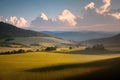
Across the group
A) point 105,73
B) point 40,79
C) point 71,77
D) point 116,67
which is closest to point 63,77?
point 71,77

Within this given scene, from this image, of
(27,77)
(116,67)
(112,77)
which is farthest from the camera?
(116,67)

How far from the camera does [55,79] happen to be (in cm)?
5728

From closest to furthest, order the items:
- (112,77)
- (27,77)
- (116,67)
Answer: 1. (112,77)
2. (27,77)
3. (116,67)

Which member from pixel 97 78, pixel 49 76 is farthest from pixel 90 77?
pixel 49 76

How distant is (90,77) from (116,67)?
512 inches

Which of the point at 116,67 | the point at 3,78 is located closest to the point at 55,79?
the point at 3,78

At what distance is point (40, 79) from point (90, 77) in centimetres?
1253

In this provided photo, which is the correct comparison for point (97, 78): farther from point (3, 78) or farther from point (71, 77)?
point (3, 78)

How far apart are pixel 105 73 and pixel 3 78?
26601 mm

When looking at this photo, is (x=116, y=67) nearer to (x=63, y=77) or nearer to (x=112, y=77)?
(x=112, y=77)

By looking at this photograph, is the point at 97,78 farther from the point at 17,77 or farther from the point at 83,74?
the point at 17,77

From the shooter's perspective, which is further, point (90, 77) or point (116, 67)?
point (116, 67)

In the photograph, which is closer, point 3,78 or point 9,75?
point 3,78

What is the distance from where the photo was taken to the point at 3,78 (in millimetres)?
59062
